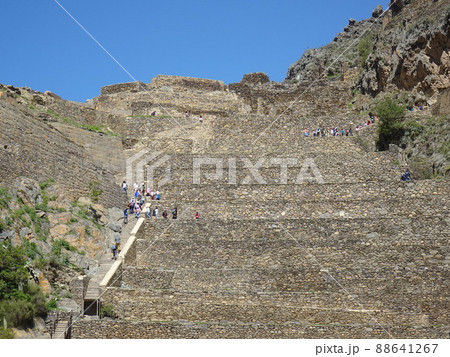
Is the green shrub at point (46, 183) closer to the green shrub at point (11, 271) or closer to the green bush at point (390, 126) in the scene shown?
the green shrub at point (11, 271)

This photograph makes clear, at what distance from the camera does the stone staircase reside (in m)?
21.0

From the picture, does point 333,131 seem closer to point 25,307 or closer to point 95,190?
point 95,190

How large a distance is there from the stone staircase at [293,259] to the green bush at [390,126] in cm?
311

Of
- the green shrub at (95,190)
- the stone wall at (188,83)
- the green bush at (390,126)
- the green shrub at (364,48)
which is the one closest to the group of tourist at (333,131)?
the green bush at (390,126)

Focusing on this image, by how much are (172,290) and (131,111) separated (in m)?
23.5

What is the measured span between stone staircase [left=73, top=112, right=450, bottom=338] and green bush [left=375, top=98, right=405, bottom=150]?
311cm

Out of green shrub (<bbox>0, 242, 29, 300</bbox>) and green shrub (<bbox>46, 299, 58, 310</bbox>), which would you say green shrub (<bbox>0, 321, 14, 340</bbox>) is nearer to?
green shrub (<bbox>0, 242, 29, 300</bbox>)

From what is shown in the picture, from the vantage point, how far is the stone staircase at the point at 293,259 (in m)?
21.0

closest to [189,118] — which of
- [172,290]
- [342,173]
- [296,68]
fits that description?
[342,173]

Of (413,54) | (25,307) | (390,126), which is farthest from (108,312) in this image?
(413,54)

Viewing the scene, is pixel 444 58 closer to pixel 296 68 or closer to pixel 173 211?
pixel 173 211

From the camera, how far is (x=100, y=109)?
45.2m

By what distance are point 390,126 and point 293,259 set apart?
1438 cm

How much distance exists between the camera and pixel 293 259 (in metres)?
24.6
